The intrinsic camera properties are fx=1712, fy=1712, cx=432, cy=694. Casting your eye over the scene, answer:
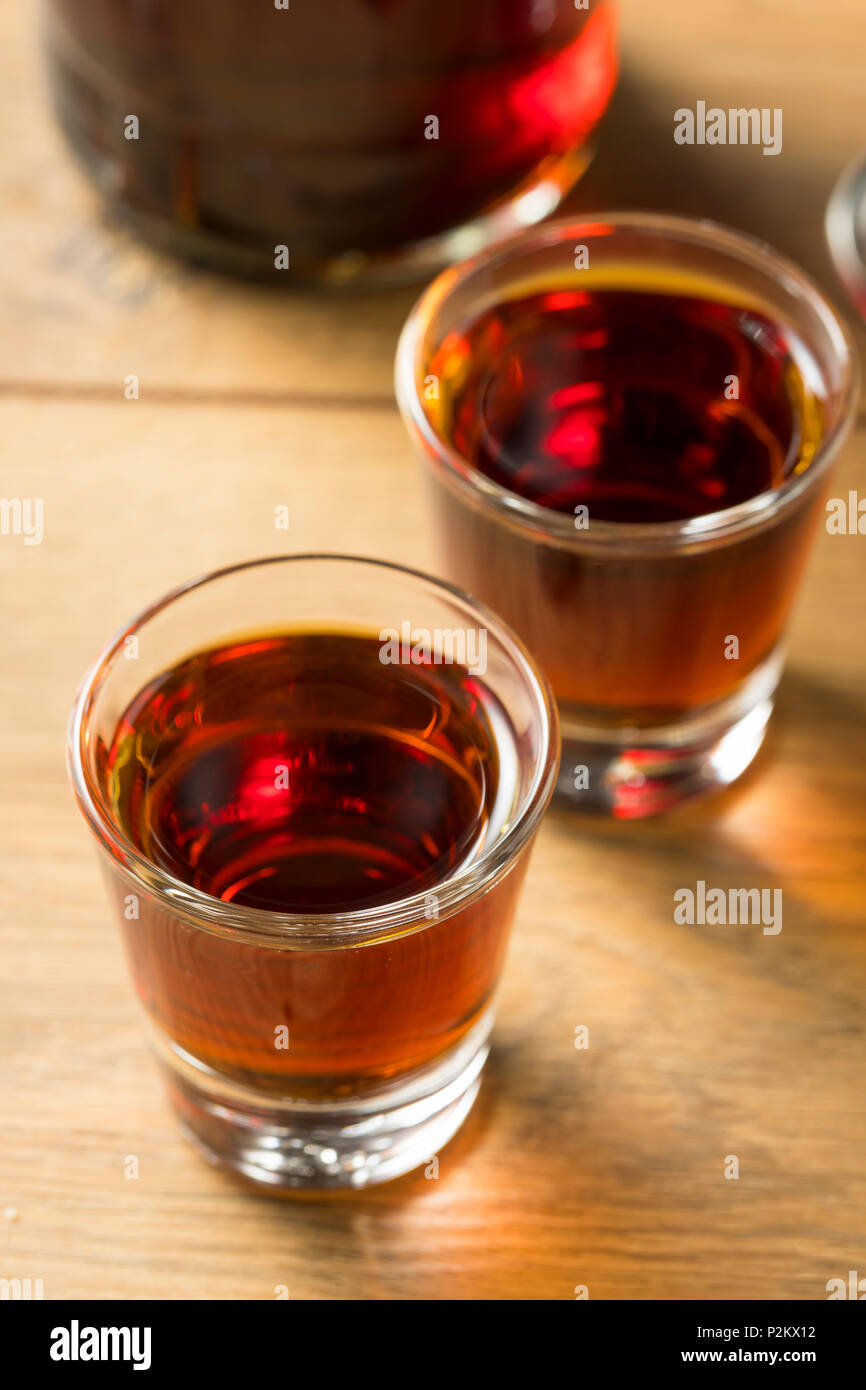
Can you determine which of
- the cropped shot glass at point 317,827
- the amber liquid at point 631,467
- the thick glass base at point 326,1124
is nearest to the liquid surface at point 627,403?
the amber liquid at point 631,467

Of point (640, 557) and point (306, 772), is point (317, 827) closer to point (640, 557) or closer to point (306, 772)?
point (306, 772)

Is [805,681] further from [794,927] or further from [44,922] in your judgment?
[44,922]

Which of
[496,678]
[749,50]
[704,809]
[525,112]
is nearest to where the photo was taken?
[496,678]

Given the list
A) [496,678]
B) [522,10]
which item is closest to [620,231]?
[522,10]

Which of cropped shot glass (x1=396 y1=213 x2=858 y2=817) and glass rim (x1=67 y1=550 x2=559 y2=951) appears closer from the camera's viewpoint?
glass rim (x1=67 y1=550 x2=559 y2=951)

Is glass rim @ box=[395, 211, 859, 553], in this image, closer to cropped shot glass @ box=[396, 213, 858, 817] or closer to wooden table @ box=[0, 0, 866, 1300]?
cropped shot glass @ box=[396, 213, 858, 817]

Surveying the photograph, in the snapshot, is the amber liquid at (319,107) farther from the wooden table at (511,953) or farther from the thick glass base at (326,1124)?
the thick glass base at (326,1124)

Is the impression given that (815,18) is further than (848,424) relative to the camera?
Yes

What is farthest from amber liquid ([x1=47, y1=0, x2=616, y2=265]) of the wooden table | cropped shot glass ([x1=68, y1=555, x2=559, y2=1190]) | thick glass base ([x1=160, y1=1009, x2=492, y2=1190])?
thick glass base ([x1=160, y1=1009, x2=492, y2=1190])
